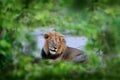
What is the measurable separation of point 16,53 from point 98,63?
68 centimetres

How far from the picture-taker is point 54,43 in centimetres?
767

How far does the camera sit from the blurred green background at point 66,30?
3844 mm

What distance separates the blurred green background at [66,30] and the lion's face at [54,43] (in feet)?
9.90

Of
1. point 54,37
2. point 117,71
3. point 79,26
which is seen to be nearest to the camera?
point 117,71

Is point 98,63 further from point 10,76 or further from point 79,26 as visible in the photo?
point 10,76

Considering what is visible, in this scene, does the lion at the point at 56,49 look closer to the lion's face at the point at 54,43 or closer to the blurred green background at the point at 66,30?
the lion's face at the point at 54,43

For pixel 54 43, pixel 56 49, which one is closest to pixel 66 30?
pixel 54 43

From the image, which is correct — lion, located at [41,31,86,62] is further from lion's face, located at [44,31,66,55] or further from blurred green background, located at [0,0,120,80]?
blurred green background, located at [0,0,120,80]

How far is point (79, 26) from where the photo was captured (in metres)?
4.12

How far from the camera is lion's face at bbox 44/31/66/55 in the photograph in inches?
296

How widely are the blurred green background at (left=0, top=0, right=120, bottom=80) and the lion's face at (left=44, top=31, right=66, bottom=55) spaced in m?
3.02

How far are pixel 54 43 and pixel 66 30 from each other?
10.9 feet

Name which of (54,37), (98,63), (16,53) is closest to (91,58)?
(98,63)

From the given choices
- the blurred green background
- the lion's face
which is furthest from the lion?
the blurred green background
